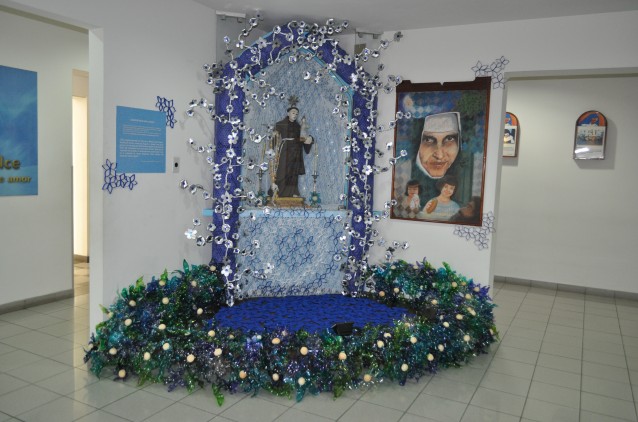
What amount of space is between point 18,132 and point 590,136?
21.7 ft

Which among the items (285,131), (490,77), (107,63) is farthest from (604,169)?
(107,63)

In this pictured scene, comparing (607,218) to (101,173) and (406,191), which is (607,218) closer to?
(406,191)

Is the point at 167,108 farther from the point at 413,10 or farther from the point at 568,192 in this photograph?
the point at 568,192

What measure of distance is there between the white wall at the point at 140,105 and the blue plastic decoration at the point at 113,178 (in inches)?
1.7

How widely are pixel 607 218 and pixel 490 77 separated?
296cm

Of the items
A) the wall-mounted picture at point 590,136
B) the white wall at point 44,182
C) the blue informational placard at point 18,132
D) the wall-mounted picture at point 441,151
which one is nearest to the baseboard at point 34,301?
the white wall at point 44,182

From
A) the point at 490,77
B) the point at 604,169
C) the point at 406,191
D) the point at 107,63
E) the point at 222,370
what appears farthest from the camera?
the point at 604,169

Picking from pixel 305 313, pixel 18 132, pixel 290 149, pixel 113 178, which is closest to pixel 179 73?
pixel 113 178

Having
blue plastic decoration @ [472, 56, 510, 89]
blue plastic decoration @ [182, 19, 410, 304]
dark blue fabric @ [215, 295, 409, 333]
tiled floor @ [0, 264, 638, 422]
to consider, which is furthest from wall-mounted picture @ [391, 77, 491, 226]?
tiled floor @ [0, 264, 638, 422]

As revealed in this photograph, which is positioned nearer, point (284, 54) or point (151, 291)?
point (151, 291)

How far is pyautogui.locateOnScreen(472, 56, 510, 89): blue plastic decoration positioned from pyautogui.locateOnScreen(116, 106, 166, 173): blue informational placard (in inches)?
119

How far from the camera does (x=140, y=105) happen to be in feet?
14.3

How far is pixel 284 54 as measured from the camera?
5.14 m

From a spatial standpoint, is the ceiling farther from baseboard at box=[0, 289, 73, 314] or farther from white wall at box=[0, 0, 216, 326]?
baseboard at box=[0, 289, 73, 314]
